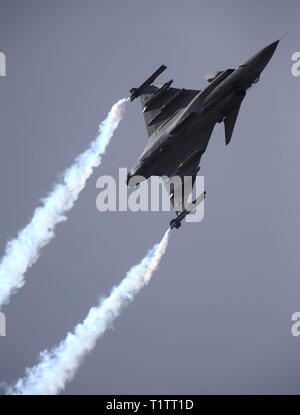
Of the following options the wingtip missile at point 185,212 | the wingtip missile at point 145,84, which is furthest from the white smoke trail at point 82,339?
the wingtip missile at point 145,84

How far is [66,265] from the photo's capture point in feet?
339

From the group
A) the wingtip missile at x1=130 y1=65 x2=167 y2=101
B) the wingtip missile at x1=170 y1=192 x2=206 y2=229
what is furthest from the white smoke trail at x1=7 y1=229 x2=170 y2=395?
the wingtip missile at x1=130 y1=65 x2=167 y2=101

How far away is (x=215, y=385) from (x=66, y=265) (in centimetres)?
2561

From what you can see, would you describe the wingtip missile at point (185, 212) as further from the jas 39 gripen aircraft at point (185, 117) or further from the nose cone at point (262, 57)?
the nose cone at point (262, 57)

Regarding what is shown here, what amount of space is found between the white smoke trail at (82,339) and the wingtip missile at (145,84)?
409 inches

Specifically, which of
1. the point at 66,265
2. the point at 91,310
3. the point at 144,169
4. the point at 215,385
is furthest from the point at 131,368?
the point at 144,169

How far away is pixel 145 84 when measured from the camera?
183 feet

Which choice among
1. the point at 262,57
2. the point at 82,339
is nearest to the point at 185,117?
the point at 262,57

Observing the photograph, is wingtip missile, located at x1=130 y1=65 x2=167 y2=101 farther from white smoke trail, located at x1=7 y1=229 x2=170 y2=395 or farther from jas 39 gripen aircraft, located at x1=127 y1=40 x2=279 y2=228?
white smoke trail, located at x1=7 y1=229 x2=170 y2=395

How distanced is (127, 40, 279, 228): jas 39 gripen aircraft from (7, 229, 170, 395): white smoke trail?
16.8ft

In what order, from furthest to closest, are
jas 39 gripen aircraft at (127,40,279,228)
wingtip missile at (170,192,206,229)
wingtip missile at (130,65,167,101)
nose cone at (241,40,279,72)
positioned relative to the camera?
wingtip missile at (130,65,167,101)
wingtip missile at (170,192,206,229)
jas 39 gripen aircraft at (127,40,279,228)
nose cone at (241,40,279,72)

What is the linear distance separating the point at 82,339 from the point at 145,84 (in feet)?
64.1

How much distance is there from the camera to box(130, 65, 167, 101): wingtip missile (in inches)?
2184
